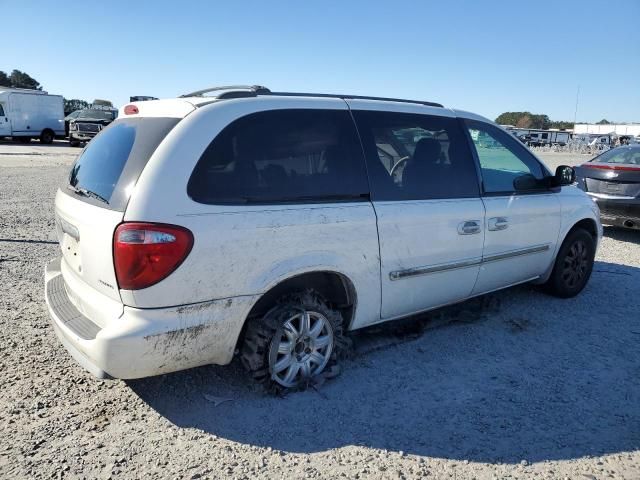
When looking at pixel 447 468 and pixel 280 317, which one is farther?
pixel 280 317

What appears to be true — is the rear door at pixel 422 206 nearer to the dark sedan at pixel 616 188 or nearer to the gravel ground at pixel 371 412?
the gravel ground at pixel 371 412

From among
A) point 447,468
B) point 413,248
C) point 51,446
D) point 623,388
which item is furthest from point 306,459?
point 623,388

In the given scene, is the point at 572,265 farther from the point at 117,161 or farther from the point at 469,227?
the point at 117,161

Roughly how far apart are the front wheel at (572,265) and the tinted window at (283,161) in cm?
275

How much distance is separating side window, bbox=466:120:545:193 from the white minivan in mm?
35

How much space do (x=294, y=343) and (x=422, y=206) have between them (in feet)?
4.36

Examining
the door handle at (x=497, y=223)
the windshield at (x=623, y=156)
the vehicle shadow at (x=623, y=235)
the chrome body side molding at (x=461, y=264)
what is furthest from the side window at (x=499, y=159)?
the windshield at (x=623, y=156)

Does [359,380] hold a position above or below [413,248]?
below

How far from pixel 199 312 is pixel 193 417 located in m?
0.72

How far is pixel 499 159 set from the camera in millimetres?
4469

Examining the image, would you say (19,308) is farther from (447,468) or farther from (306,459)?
(447,468)

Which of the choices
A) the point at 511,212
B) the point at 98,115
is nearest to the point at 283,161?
the point at 511,212

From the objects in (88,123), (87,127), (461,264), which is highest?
(88,123)

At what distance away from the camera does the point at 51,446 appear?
8.98ft
